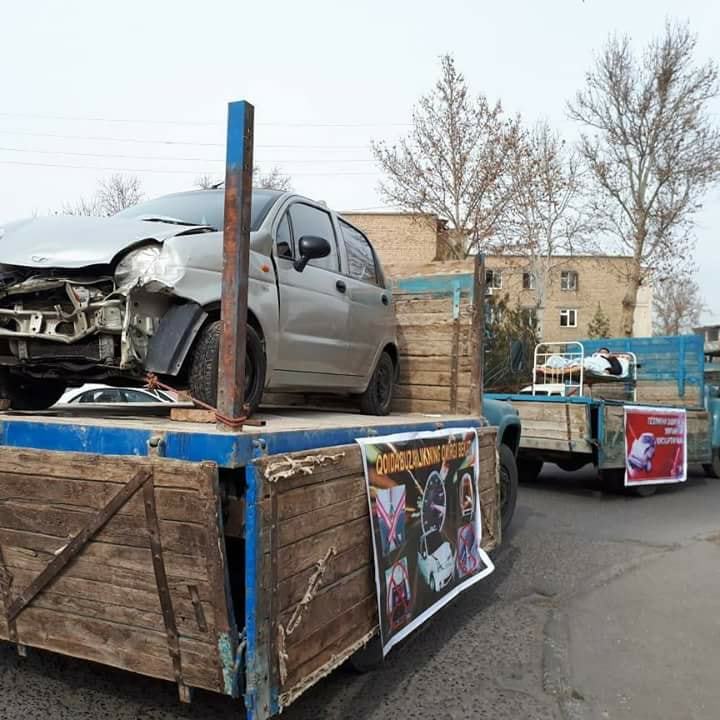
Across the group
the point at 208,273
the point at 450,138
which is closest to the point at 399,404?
the point at 208,273

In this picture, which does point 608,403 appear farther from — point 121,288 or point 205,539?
point 205,539

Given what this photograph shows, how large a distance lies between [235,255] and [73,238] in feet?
4.45

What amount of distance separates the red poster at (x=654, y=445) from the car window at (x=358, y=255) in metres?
4.76

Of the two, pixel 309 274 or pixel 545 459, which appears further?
pixel 545 459

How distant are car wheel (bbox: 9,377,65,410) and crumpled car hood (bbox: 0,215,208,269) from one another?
0.97m

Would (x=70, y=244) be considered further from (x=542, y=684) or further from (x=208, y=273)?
(x=542, y=684)

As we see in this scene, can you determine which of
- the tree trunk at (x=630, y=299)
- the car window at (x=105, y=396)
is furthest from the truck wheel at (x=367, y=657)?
the tree trunk at (x=630, y=299)

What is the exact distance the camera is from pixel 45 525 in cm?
287

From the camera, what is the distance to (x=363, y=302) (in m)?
5.58

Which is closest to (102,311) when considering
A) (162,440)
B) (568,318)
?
(162,440)

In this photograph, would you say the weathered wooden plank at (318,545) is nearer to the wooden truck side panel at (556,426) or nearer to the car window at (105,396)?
the car window at (105,396)

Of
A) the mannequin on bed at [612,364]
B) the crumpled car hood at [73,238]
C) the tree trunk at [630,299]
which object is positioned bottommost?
the mannequin on bed at [612,364]

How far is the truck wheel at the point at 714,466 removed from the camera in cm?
1220

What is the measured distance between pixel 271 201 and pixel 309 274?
553 mm
